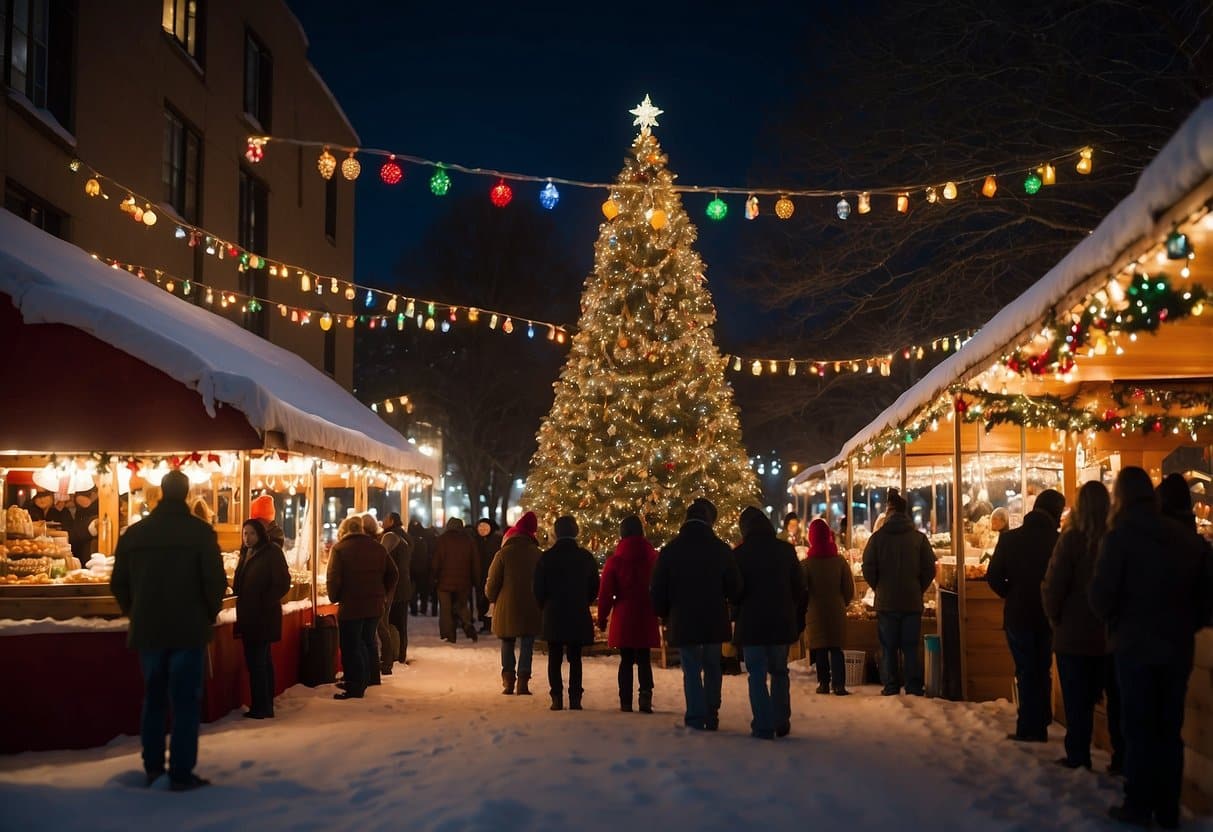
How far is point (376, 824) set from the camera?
6508 millimetres

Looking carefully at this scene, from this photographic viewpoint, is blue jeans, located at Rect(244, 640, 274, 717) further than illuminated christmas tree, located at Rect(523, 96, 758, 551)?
No

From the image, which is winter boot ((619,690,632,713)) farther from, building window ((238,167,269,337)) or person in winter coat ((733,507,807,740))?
building window ((238,167,269,337))

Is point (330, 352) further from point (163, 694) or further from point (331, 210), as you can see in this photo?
point (163, 694)

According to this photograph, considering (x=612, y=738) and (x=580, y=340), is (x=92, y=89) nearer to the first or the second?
(x=580, y=340)

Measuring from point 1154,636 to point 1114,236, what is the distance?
81.7 inches

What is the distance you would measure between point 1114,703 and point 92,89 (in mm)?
14518

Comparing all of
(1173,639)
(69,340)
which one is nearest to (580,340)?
(69,340)

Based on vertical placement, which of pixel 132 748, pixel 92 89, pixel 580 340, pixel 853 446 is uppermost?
pixel 92 89

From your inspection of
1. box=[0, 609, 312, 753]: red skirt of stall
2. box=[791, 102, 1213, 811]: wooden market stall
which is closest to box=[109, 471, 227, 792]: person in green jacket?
box=[0, 609, 312, 753]: red skirt of stall

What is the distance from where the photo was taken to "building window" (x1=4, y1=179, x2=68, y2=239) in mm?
14461

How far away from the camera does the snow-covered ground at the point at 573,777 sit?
6.63 metres

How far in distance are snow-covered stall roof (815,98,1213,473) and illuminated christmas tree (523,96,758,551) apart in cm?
930

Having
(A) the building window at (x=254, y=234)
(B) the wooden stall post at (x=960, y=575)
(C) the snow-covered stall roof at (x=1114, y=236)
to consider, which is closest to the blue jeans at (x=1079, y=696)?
(C) the snow-covered stall roof at (x=1114, y=236)

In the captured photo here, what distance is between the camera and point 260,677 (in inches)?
416
